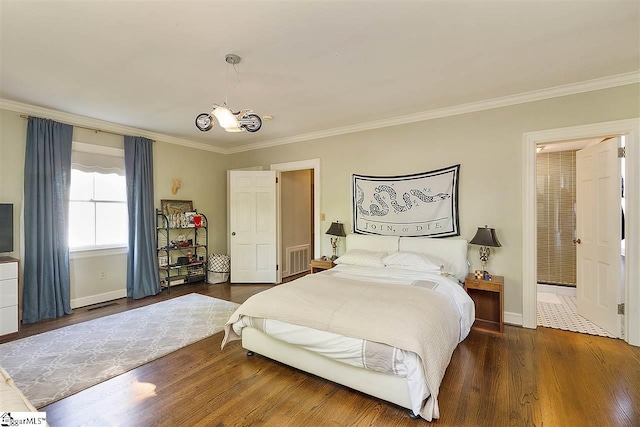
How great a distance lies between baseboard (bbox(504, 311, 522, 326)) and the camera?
3279 mm

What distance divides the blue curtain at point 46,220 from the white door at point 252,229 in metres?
2.25

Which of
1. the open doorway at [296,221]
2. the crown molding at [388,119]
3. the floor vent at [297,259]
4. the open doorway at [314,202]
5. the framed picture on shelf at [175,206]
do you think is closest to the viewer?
the crown molding at [388,119]

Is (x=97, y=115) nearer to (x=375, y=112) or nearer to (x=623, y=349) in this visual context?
(x=375, y=112)

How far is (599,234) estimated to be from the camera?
3.21 m

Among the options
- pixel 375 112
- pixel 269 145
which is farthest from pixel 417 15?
pixel 269 145

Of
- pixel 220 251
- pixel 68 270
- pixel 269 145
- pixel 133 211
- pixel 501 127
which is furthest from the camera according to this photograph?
pixel 220 251

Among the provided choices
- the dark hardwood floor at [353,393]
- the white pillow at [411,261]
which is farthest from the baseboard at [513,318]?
the white pillow at [411,261]

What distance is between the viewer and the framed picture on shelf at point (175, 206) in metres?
4.87

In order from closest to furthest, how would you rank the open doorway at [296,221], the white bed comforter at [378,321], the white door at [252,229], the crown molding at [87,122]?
the white bed comforter at [378,321]
the crown molding at [87,122]
the white door at [252,229]
the open doorway at [296,221]

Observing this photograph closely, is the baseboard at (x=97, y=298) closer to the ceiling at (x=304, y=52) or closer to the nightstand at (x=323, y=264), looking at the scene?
the ceiling at (x=304, y=52)

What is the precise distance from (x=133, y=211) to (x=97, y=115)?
1385mm

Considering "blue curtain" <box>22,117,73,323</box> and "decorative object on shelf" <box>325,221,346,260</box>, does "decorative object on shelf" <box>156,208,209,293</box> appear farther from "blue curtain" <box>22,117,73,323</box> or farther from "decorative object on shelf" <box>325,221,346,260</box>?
"decorative object on shelf" <box>325,221,346,260</box>

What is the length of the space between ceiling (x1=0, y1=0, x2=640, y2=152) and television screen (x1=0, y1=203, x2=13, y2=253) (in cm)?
123

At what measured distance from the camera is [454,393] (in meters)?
2.09
